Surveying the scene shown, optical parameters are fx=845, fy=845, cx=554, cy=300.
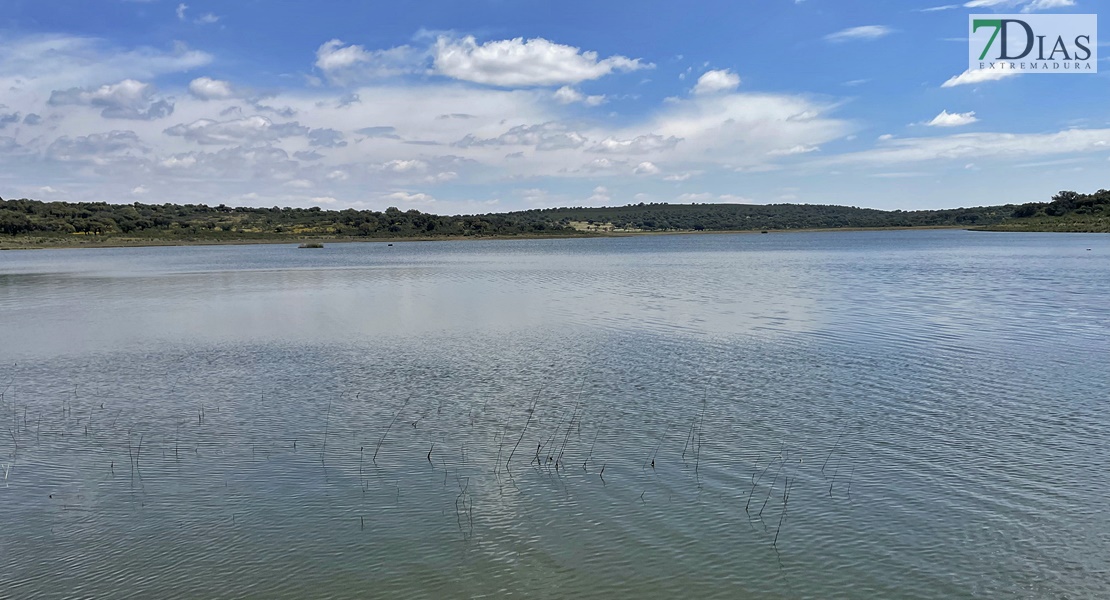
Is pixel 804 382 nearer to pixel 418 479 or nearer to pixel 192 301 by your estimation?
pixel 418 479

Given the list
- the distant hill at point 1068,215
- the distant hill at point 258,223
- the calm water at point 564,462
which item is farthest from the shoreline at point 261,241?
the calm water at point 564,462

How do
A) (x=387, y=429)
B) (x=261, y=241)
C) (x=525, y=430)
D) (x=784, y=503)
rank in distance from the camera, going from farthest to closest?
(x=261, y=241), (x=387, y=429), (x=525, y=430), (x=784, y=503)

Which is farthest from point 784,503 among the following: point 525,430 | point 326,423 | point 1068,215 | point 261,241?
point 1068,215

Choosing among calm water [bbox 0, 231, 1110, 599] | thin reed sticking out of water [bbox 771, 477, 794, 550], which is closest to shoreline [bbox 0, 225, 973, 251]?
calm water [bbox 0, 231, 1110, 599]

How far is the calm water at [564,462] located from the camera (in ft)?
25.2

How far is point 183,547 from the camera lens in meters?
8.28

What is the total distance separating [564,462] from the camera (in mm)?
10922

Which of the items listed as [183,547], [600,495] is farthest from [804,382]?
[183,547]

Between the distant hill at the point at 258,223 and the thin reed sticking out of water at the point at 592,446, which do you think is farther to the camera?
the distant hill at the point at 258,223

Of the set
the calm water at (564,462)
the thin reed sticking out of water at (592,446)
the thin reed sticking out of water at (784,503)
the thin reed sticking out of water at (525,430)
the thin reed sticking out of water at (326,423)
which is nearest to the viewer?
the calm water at (564,462)

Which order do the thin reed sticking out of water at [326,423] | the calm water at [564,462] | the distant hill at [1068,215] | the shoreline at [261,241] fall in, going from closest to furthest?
the calm water at [564,462]
the thin reed sticking out of water at [326,423]
the shoreline at [261,241]
the distant hill at [1068,215]

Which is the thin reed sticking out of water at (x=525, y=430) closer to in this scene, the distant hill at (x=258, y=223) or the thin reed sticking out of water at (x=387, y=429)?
the thin reed sticking out of water at (x=387, y=429)

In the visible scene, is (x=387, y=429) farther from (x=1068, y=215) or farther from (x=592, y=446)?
(x=1068, y=215)

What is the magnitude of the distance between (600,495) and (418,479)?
230 centimetres
